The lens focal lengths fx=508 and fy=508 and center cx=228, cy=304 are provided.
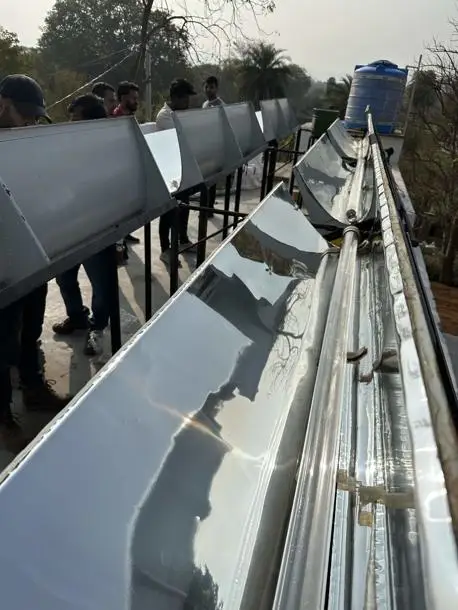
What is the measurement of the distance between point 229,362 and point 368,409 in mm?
475

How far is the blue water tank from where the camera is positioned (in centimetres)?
1229

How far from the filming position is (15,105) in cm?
259

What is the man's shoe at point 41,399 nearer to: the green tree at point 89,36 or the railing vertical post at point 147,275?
the railing vertical post at point 147,275

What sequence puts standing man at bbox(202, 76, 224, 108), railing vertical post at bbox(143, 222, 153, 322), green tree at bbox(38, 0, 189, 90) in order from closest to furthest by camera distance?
1. railing vertical post at bbox(143, 222, 153, 322)
2. standing man at bbox(202, 76, 224, 108)
3. green tree at bbox(38, 0, 189, 90)

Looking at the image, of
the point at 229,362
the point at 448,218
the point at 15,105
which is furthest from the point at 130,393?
the point at 448,218

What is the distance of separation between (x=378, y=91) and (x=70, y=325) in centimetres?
1137

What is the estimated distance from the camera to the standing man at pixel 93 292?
9.79ft

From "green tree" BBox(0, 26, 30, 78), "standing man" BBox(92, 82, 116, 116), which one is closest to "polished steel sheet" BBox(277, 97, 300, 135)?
"standing man" BBox(92, 82, 116, 116)

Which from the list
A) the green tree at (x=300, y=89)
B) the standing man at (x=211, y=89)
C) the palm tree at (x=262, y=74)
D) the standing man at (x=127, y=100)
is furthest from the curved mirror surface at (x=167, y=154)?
the green tree at (x=300, y=89)

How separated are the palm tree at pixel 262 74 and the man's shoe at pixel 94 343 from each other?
92.7ft

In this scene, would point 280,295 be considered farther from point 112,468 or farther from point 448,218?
point 448,218

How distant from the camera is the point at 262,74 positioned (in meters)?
29.5

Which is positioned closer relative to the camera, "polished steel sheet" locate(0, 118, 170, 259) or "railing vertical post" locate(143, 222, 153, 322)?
"polished steel sheet" locate(0, 118, 170, 259)

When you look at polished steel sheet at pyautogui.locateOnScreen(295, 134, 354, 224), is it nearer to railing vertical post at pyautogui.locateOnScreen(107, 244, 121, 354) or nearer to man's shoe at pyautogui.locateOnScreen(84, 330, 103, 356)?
railing vertical post at pyautogui.locateOnScreen(107, 244, 121, 354)
